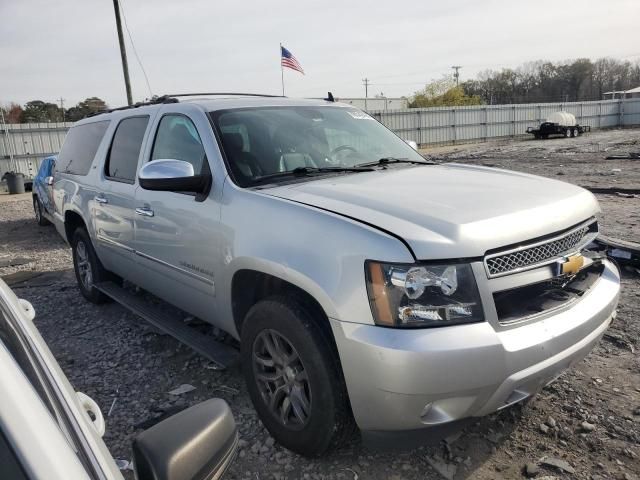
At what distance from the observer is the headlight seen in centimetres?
221

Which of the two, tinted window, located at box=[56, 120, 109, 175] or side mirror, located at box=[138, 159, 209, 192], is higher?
tinted window, located at box=[56, 120, 109, 175]

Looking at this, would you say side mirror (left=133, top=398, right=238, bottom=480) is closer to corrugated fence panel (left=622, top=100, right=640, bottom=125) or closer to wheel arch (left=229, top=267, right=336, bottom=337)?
wheel arch (left=229, top=267, right=336, bottom=337)

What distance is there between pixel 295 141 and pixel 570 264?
6.22ft

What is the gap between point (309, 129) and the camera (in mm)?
3783

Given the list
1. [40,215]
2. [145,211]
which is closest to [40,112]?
[40,215]

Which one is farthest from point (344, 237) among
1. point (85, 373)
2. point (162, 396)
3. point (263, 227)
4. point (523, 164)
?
point (523, 164)

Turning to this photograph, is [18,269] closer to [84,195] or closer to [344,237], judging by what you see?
[84,195]

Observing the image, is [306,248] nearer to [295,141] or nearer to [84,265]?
[295,141]

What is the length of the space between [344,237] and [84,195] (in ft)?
12.3

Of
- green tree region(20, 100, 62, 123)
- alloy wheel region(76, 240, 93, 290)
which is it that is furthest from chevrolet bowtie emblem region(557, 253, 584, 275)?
green tree region(20, 100, 62, 123)

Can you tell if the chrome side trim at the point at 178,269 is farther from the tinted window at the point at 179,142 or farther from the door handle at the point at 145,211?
the tinted window at the point at 179,142

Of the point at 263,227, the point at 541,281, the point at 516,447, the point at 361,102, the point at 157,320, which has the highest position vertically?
the point at 361,102

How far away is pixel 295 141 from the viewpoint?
3.61 metres

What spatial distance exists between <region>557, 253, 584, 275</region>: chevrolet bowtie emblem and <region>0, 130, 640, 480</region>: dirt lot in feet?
3.13
